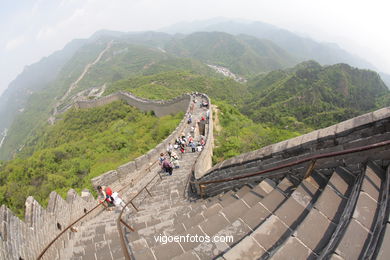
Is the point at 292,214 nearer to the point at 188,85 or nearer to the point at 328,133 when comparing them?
the point at 328,133

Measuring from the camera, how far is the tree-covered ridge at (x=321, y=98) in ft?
132

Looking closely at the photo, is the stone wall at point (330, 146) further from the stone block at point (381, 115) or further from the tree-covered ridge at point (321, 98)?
the tree-covered ridge at point (321, 98)

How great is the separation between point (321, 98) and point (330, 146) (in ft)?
177

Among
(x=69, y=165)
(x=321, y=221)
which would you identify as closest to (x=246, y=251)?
(x=321, y=221)

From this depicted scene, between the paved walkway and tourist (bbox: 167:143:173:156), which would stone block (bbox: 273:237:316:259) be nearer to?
the paved walkway

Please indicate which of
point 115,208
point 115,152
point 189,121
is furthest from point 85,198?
point 189,121

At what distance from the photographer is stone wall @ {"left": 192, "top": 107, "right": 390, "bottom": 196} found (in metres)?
2.48

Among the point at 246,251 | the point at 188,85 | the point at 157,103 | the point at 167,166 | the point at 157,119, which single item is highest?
the point at 246,251

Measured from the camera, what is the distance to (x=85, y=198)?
718 cm

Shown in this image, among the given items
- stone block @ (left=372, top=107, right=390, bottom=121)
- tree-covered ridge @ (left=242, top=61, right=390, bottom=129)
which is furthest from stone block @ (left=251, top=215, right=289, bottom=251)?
tree-covered ridge @ (left=242, top=61, right=390, bottom=129)

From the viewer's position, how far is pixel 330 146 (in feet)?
9.57

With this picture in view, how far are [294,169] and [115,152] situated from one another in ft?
43.3

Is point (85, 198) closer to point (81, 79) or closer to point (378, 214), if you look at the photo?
point (378, 214)

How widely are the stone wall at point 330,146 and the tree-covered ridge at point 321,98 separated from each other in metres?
35.1
